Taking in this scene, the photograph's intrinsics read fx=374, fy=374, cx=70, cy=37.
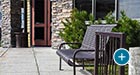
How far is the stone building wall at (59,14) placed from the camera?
13.6 m

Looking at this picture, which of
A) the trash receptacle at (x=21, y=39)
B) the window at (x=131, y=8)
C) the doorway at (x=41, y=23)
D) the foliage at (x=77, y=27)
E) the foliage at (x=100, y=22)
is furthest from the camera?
the doorway at (x=41, y=23)

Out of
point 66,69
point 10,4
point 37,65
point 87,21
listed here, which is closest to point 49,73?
point 66,69

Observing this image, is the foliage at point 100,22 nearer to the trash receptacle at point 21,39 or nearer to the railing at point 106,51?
the railing at point 106,51

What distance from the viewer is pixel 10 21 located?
18.3m

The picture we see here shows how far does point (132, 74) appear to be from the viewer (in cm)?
487

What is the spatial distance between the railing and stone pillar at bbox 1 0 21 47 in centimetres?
1214

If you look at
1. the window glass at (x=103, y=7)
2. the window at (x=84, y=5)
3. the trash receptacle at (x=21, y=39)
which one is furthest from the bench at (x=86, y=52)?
the trash receptacle at (x=21, y=39)

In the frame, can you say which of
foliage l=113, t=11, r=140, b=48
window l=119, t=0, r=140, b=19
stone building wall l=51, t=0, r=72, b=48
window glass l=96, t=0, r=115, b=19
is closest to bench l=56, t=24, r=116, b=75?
foliage l=113, t=11, r=140, b=48

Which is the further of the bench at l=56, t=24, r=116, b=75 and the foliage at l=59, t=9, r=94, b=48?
the foliage at l=59, t=9, r=94, b=48

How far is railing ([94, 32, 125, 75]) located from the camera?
5.20 metres

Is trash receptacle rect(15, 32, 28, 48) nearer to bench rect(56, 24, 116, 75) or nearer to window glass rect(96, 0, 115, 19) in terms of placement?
window glass rect(96, 0, 115, 19)

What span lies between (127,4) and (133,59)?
616cm

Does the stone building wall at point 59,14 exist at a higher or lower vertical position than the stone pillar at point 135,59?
higher

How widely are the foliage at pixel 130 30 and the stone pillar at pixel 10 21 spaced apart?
9.82m
